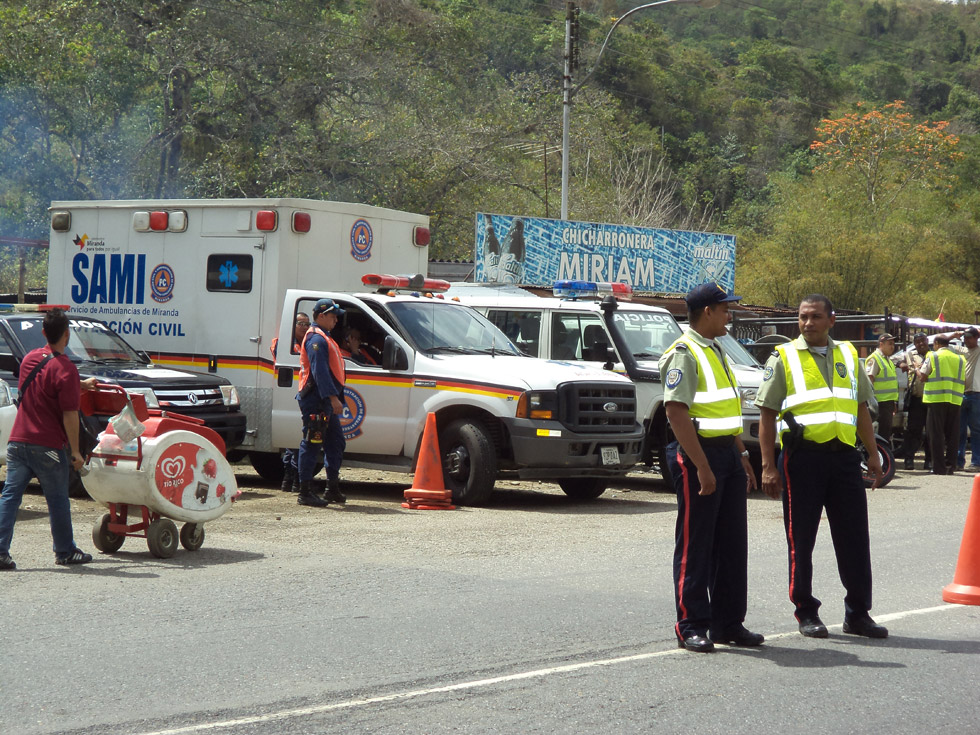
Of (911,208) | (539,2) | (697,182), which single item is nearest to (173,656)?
(911,208)

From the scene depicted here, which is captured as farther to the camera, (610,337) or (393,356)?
(610,337)

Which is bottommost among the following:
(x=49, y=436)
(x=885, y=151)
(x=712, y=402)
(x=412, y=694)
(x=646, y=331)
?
(x=412, y=694)

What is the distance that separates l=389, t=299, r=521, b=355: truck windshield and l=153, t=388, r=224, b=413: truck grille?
206cm

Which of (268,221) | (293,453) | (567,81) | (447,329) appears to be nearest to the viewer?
(447,329)

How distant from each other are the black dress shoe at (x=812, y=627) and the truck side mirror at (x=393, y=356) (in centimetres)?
668

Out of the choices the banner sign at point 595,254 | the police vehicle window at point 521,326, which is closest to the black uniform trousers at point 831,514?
the police vehicle window at point 521,326

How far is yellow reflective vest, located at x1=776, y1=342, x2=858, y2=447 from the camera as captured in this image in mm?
6500

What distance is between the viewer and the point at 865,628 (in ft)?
21.6

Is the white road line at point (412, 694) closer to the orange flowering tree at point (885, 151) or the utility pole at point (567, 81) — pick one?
the utility pole at point (567, 81)

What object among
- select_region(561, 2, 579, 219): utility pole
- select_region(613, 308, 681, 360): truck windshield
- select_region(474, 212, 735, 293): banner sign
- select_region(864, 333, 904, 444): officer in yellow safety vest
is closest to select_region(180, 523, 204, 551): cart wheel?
select_region(613, 308, 681, 360): truck windshield

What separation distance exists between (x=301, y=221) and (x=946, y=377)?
29.7 ft

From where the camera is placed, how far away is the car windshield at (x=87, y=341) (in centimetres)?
1300

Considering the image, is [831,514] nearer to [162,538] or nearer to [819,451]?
[819,451]

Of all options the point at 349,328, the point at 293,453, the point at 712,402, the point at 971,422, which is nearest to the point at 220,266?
the point at 349,328
